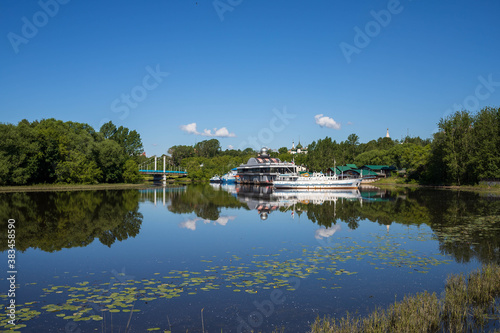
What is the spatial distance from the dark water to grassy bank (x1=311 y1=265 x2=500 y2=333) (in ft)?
2.73

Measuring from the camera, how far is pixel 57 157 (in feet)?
223

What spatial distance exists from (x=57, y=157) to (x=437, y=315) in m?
72.8

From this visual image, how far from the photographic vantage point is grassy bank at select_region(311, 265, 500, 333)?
26.3ft

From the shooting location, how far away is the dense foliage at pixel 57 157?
58875 mm

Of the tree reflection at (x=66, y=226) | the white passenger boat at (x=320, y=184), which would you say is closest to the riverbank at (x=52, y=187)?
the tree reflection at (x=66, y=226)

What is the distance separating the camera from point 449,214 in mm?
28797

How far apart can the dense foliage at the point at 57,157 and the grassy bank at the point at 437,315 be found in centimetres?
6399

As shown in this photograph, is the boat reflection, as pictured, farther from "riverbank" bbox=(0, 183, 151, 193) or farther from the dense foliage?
the dense foliage

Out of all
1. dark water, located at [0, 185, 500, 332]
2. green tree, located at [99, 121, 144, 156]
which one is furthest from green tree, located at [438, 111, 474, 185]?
green tree, located at [99, 121, 144, 156]

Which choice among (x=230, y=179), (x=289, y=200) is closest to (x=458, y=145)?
(x=289, y=200)

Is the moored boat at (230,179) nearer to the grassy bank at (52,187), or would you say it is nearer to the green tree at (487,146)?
the grassy bank at (52,187)

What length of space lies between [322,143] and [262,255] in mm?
122894

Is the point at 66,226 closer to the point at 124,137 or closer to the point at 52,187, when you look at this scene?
the point at 52,187

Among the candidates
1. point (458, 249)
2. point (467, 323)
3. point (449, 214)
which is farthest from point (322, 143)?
point (467, 323)
